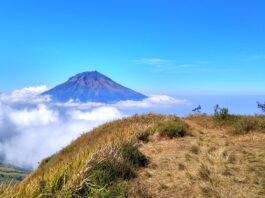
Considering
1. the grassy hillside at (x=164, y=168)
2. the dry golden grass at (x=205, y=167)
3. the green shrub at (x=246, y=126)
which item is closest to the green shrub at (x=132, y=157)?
the grassy hillside at (x=164, y=168)

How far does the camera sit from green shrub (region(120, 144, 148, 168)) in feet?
44.8

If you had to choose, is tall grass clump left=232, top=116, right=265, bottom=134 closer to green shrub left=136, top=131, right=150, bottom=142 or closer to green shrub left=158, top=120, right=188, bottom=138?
green shrub left=158, top=120, right=188, bottom=138

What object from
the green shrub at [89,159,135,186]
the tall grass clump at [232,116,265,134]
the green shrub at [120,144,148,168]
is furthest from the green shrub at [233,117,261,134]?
the green shrub at [89,159,135,186]

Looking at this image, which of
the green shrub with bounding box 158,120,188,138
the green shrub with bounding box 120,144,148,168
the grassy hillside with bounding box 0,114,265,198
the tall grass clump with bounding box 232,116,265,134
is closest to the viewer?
the grassy hillside with bounding box 0,114,265,198

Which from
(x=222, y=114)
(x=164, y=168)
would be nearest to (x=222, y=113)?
(x=222, y=114)

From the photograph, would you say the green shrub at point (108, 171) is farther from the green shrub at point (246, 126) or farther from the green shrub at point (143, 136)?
the green shrub at point (246, 126)

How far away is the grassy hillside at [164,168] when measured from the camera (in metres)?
10.0

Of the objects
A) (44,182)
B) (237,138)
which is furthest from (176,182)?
(237,138)

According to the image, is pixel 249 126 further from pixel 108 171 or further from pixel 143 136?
pixel 108 171

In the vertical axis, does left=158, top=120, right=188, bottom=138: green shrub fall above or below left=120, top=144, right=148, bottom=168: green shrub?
above

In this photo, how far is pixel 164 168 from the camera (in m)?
13.6

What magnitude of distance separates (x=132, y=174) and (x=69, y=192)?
11.7ft

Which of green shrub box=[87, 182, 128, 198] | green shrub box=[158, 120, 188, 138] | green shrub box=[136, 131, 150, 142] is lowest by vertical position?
green shrub box=[87, 182, 128, 198]

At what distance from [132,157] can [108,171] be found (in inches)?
98.2
